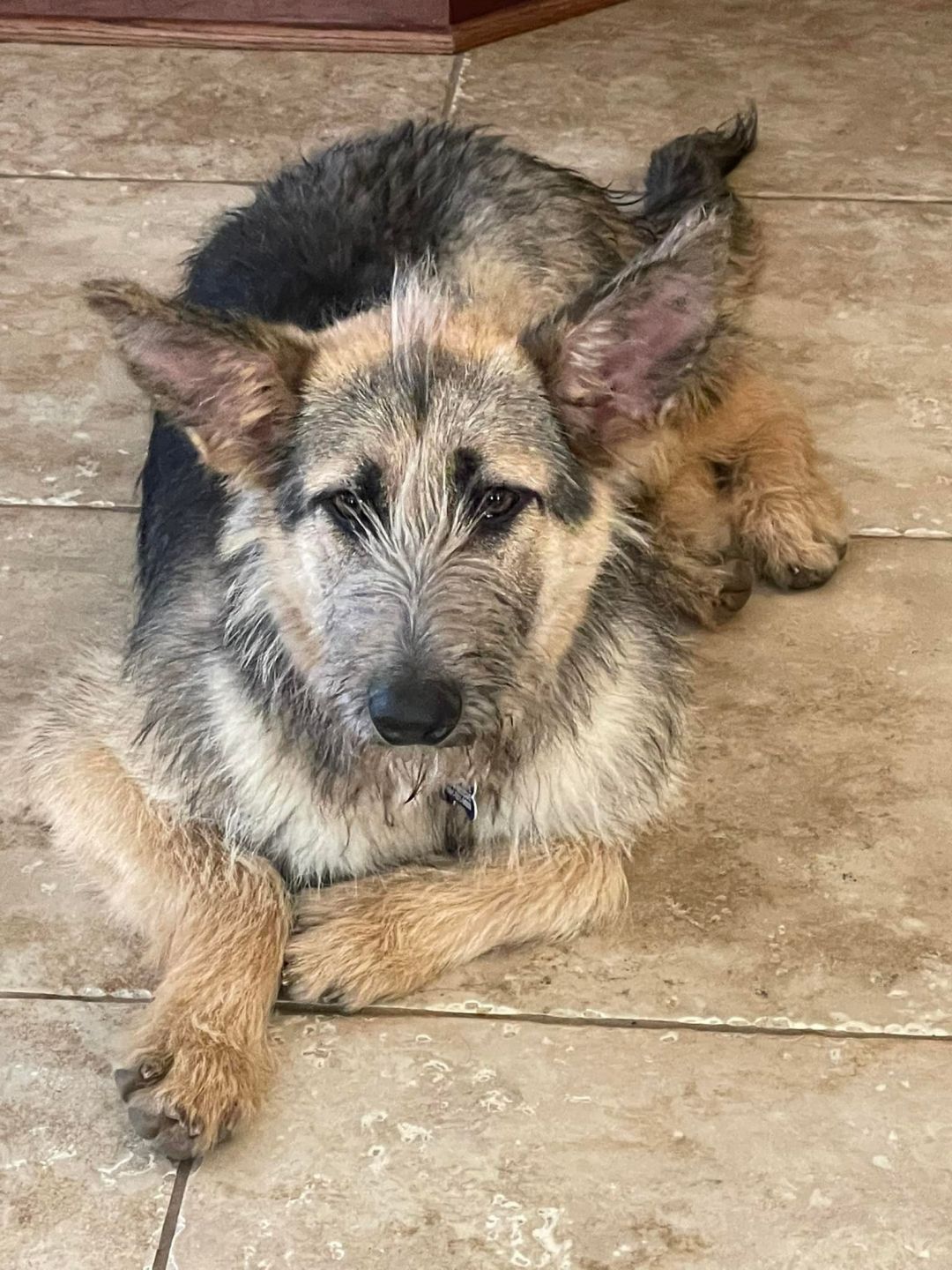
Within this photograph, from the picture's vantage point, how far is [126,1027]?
2500 mm

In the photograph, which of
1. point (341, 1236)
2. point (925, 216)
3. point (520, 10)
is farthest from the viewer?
point (520, 10)

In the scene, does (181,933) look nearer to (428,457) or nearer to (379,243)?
(428,457)

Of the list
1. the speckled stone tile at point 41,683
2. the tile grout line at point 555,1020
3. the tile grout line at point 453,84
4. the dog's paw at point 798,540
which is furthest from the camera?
the tile grout line at point 453,84

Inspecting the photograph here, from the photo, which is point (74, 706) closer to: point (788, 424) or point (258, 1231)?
point (258, 1231)

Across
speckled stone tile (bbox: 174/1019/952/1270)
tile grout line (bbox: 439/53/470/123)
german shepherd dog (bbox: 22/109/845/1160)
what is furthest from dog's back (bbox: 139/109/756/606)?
tile grout line (bbox: 439/53/470/123)

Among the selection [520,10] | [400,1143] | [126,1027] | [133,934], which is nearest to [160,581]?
[133,934]

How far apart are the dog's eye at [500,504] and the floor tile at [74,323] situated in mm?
1549

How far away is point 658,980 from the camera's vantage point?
8.59 ft

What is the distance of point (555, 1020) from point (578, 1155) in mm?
264

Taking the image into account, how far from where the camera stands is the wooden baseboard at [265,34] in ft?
18.0

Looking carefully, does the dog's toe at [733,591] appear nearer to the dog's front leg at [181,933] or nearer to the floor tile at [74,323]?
the dog's front leg at [181,933]

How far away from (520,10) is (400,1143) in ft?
14.4

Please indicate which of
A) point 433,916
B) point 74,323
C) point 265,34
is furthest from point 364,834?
point 265,34

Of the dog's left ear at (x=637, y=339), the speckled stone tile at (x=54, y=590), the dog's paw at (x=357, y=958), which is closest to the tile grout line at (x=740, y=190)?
the speckled stone tile at (x=54, y=590)
